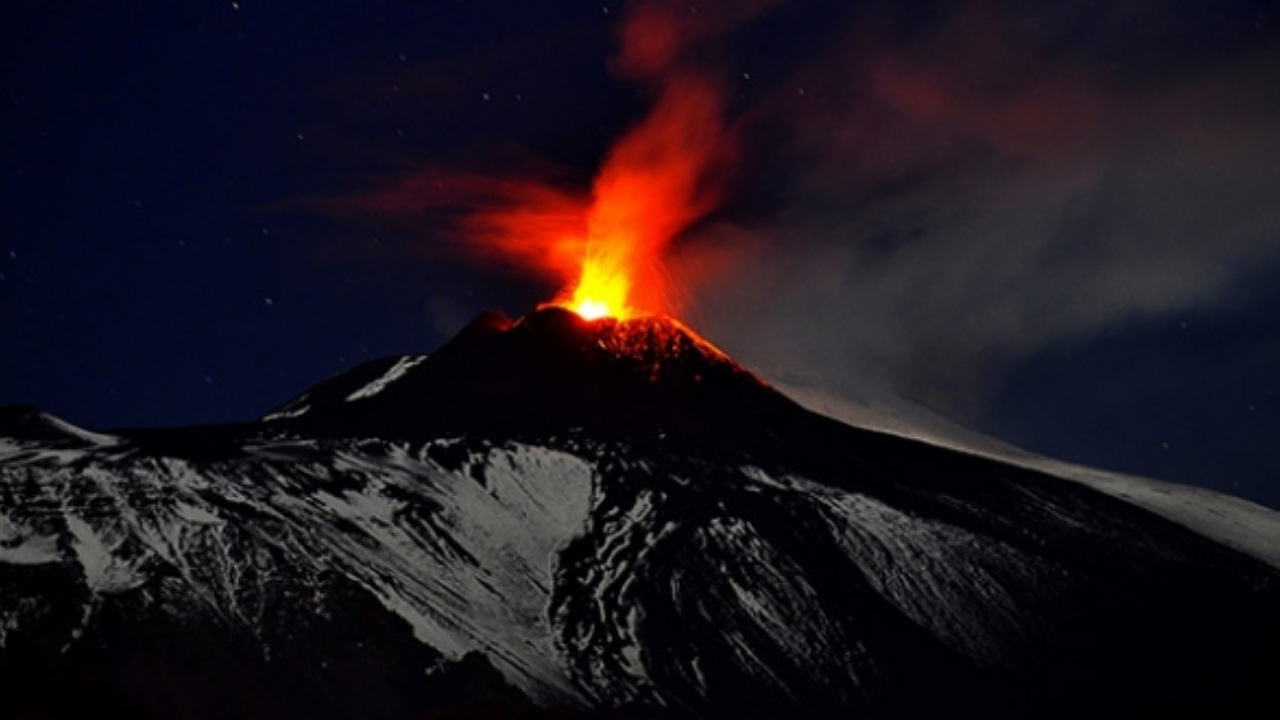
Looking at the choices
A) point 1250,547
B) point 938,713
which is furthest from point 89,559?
point 1250,547

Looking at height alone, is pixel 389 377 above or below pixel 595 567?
above

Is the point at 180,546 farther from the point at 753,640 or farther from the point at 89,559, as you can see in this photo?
the point at 753,640

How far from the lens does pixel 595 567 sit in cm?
8356

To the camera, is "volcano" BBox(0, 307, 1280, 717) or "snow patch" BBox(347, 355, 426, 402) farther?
"snow patch" BBox(347, 355, 426, 402)

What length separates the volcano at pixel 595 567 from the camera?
64.5 metres

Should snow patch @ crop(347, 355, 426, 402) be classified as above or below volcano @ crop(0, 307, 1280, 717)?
above

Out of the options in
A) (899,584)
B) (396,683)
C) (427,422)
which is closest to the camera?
(396,683)

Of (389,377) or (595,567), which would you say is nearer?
(595,567)

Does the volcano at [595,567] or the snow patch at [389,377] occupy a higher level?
the snow patch at [389,377]

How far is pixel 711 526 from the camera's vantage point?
90125 mm

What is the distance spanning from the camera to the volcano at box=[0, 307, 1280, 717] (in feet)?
212

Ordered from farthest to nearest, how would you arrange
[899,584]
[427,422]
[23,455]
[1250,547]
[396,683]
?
[1250,547] → [427,422] → [899,584] → [23,455] → [396,683]

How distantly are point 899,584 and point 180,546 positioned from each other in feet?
133

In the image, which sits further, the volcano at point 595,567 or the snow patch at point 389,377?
the snow patch at point 389,377
